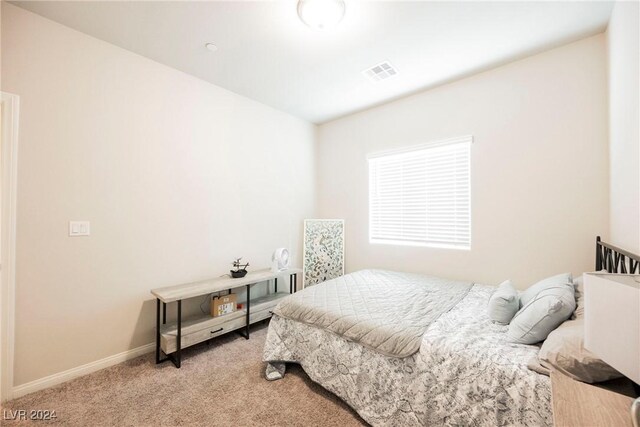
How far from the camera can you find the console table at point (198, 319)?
2.25 metres

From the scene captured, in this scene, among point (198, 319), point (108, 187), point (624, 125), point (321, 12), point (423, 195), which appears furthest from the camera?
point (423, 195)

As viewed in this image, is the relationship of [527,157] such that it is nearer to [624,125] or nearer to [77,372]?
[624,125]

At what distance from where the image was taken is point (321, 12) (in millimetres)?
1839

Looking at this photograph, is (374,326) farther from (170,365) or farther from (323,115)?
(323,115)

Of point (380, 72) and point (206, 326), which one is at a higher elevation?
point (380, 72)

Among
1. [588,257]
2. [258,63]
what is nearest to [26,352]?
[258,63]

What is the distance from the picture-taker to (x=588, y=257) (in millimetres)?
2207

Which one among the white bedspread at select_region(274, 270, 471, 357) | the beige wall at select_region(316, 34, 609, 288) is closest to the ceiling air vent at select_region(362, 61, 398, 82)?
the beige wall at select_region(316, 34, 609, 288)

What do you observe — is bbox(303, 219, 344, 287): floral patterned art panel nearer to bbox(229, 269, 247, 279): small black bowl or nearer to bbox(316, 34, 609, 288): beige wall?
bbox(316, 34, 609, 288): beige wall

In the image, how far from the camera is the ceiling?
1.88 meters

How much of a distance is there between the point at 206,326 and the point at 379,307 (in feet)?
5.35

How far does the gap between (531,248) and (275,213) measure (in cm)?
286

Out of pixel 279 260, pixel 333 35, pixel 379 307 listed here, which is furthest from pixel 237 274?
pixel 333 35

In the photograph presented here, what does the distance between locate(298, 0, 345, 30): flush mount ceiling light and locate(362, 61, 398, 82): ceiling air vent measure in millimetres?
800
